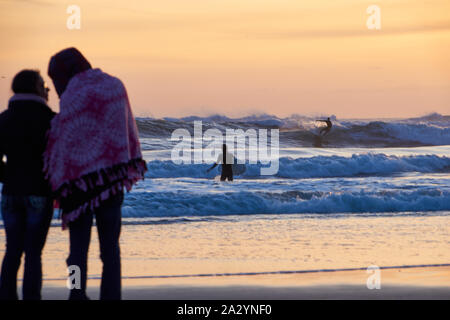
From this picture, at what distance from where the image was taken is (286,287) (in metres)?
6.53

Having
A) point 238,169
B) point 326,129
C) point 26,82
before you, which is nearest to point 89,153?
point 26,82

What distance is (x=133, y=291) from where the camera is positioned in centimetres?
631

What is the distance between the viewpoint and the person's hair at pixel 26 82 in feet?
15.5

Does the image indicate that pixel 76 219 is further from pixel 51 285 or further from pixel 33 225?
pixel 51 285

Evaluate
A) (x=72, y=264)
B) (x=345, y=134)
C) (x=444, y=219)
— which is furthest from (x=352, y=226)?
(x=345, y=134)

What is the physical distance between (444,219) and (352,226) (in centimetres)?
218

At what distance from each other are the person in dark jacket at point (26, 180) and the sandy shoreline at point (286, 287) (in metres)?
1.38

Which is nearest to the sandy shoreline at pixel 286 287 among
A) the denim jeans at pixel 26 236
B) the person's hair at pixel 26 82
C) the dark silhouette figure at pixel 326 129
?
the denim jeans at pixel 26 236

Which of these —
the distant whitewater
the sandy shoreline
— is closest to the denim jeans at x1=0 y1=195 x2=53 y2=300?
the sandy shoreline

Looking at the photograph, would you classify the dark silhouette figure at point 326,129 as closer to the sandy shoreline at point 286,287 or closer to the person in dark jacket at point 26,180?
the sandy shoreline at point 286,287

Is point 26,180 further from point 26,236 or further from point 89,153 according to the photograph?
point 89,153

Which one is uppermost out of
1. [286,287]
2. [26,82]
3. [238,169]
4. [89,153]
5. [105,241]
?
[238,169]

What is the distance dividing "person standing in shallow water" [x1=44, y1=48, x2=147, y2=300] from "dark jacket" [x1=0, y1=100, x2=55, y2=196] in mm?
123

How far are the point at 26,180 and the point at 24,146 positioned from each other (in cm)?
20
